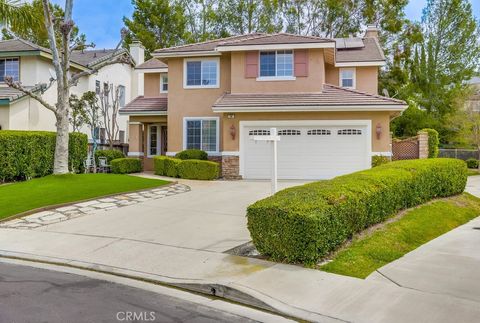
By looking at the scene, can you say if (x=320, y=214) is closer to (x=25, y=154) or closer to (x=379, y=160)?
(x=379, y=160)

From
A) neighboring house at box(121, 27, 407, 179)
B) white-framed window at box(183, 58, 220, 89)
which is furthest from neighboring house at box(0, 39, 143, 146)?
white-framed window at box(183, 58, 220, 89)

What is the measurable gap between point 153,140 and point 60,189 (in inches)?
405

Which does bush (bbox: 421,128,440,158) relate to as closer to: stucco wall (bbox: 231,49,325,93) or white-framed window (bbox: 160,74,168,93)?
stucco wall (bbox: 231,49,325,93)

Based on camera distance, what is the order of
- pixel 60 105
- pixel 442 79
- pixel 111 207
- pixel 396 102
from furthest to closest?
pixel 442 79 → pixel 396 102 → pixel 60 105 → pixel 111 207

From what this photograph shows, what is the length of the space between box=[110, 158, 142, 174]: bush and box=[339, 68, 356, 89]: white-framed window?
12.1 meters

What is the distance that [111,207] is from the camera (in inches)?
474

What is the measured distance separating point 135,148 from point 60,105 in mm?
7253

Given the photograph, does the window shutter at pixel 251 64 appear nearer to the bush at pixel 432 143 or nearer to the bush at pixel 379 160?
the bush at pixel 379 160

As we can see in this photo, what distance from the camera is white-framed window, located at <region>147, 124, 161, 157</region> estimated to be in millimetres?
23734

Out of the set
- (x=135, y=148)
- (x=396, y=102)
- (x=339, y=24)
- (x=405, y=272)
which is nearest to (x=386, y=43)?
(x=339, y=24)

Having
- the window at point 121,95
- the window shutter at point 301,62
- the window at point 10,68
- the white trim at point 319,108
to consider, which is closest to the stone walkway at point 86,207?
the white trim at point 319,108

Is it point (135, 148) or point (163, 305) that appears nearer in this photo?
point (163, 305)

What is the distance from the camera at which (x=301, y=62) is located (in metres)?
19.4

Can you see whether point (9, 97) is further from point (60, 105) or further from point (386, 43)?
point (386, 43)
